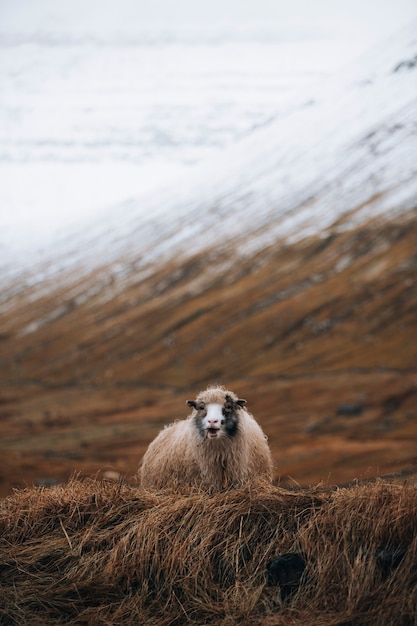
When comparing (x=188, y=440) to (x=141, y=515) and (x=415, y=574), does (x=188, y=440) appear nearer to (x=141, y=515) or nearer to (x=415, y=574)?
(x=141, y=515)

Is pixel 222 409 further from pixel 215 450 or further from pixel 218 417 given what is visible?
pixel 215 450

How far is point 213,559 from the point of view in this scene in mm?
8477

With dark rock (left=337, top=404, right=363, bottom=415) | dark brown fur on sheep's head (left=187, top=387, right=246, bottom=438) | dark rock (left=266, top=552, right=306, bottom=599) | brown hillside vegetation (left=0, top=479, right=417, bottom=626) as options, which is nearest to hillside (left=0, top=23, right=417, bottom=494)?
dark rock (left=337, top=404, right=363, bottom=415)

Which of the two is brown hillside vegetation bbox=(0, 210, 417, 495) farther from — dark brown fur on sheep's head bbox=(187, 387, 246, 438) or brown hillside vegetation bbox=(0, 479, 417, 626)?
brown hillside vegetation bbox=(0, 479, 417, 626)

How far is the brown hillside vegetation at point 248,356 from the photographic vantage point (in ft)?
306

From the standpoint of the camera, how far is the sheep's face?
44.2 feet

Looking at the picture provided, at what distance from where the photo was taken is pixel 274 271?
168 metres

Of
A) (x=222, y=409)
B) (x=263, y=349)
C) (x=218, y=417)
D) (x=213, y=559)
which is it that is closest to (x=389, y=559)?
(x=213, y=559)

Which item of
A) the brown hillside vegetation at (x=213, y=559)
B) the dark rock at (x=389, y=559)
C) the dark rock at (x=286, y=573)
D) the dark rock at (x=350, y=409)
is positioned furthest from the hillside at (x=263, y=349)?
the dark rock at (x=389, y=559)

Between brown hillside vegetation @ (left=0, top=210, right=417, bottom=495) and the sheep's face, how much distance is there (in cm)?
4846

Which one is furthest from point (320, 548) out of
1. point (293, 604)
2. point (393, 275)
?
point (393, 275)

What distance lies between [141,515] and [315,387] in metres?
108

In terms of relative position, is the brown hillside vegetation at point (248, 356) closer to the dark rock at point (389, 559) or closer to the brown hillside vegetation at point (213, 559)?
the brown hillside vegetation at point (213, 559)

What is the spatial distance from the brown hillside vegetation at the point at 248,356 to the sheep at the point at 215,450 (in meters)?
48.0
